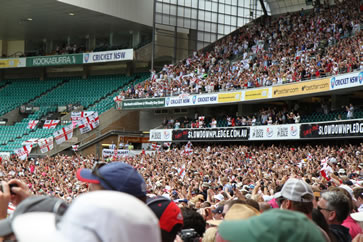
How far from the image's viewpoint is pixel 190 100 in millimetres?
33781

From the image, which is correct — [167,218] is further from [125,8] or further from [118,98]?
[125,8]

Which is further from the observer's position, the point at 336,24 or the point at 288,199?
the point at 336,24

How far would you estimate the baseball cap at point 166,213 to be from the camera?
3.58 metres

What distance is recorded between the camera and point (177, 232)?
3.67 m

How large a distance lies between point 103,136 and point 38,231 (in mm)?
37935

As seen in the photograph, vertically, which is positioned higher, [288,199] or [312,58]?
[312,58]

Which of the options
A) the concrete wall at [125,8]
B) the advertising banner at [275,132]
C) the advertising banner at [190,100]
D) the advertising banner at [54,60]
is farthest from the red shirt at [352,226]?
the advertising banner at [54,60]

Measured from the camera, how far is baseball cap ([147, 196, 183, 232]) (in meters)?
3.58

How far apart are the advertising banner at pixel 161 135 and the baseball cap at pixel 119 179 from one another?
104ft

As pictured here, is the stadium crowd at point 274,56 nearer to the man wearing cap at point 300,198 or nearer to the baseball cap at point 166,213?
the man wearing cap at point 300,198

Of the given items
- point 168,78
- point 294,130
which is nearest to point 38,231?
point 294,130

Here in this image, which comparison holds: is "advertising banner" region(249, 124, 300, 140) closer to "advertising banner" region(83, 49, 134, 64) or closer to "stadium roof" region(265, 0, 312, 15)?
"advertising banner" region(83, 49, 134, 64)

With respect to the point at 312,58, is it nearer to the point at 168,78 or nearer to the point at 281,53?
the point at 281,53

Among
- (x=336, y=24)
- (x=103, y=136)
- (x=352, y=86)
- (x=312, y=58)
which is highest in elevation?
(x=336, y=24)
